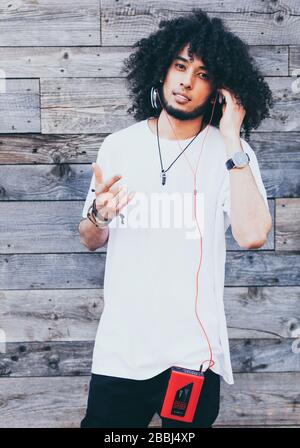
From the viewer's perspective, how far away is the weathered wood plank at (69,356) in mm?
2486

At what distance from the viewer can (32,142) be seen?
243cm

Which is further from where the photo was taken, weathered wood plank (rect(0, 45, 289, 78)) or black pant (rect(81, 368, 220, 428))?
weathered wood plank (rect(0, 45, 289, 78))

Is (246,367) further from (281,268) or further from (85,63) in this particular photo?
(85,63)

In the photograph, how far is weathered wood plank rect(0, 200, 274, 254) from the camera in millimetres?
2445

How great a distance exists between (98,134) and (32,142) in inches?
10.2

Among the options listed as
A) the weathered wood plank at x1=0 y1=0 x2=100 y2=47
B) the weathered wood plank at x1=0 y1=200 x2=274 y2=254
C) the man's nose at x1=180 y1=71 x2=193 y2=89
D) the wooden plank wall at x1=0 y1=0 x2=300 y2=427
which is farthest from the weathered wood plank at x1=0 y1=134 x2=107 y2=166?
the man's nose at x1=180 y1=71 x2=193 y2=89

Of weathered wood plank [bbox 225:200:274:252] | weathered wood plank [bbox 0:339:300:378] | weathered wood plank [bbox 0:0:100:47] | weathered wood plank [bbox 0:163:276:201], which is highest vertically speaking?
weathered wood plank [bbox 0:0:100:47]

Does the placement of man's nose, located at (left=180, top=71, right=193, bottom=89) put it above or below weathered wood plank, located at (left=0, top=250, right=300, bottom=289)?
above

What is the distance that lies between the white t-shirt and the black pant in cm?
3

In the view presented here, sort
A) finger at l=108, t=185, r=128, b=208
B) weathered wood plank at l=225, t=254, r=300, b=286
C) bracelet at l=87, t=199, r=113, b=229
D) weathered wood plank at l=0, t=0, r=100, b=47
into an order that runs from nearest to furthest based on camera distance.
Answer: finger at l=108, t=185, r=128, b=208, bracelet at l=87, t=199, r=113, b=229, weathered wood plank at l=0, t=0, r=100, b=47, weathered wood plank at l=225, t=254, r=300, b=286

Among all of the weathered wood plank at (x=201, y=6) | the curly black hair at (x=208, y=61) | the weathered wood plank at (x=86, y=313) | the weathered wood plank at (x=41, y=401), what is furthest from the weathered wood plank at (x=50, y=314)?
the weathered wood plank at (x=201, y=6)

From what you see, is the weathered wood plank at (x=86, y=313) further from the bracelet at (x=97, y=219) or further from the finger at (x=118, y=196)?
the finger at (x=118, y=196)

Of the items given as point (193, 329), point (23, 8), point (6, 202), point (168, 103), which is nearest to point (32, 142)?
point (6, 202)

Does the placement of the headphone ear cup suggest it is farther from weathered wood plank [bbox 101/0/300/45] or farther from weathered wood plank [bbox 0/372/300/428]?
weathered wood plank [bbox 0/372/300/428]
